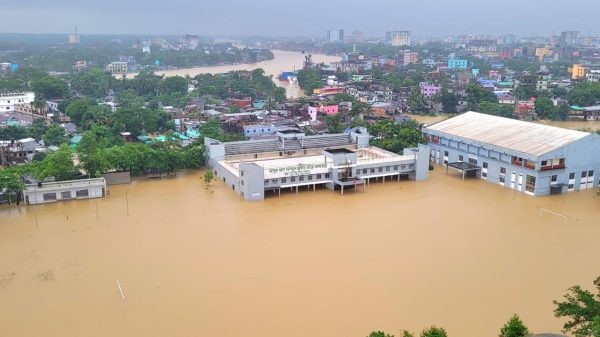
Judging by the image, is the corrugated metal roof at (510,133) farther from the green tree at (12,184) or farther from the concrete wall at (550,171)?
the green tree at (12,184)

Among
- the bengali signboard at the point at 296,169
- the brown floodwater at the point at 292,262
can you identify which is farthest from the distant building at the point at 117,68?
the bengali signboard at the point at 296,169

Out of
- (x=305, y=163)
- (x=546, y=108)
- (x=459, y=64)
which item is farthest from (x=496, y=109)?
(x=459, y=64)

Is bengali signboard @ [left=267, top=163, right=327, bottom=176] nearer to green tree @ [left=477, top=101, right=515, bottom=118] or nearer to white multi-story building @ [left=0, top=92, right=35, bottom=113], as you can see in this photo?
green tree @ [left=477, top=101, right=515, bottom=118]

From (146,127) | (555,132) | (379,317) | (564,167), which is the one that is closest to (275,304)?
(379,317)

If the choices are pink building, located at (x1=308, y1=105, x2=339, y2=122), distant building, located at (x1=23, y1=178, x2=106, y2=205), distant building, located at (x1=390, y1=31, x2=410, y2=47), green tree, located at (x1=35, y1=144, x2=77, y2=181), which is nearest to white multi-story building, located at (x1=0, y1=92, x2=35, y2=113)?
pink building, located at (x1=308, y1=105, x2=339, y2=122)

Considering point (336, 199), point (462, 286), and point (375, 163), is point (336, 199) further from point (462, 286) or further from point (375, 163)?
point (462, 286)

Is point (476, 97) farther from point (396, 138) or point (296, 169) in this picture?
point (296, 169)
